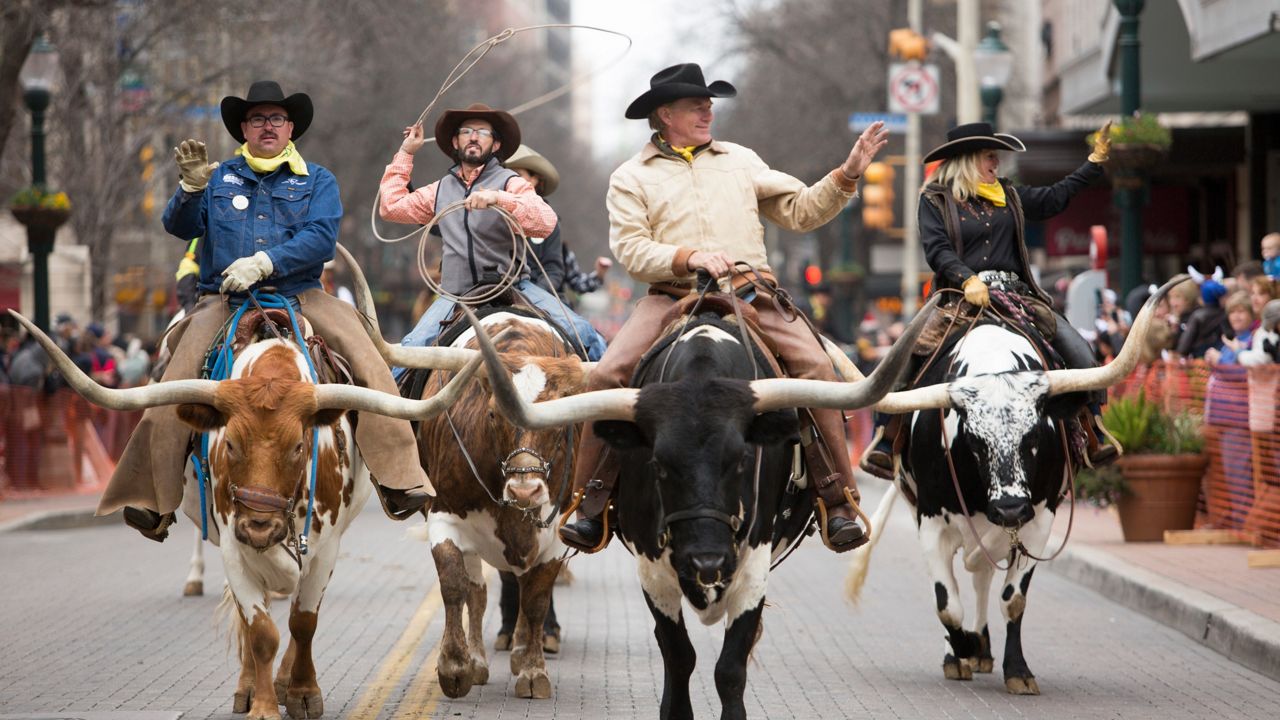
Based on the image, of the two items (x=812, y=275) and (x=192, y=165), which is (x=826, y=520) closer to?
(x=192, y=165)

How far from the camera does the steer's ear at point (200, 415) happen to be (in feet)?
27.9

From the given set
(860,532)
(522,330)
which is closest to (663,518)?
(860,532)

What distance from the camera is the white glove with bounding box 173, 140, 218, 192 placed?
9141 mm

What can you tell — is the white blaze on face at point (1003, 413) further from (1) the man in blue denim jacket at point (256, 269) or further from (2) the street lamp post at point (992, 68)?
(2) the street lamp post at point (992, 68)

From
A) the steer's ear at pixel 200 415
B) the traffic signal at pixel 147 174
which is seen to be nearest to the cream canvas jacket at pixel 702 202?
the steer's ear at pixel 200 415

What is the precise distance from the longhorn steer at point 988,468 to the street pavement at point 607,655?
37 centimetres

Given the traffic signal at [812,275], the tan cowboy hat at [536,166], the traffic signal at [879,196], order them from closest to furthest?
the tan cowboy hat at [536,166] → the traffic signal at [879,196] → the traffic signal at [812,275]

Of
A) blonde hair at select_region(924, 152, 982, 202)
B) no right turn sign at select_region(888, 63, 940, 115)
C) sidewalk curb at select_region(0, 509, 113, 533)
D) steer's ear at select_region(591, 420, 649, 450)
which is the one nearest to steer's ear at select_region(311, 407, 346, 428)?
steer's ear at select_region(591, 420, 649, 450)

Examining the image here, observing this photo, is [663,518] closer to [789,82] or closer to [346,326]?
[346,326]

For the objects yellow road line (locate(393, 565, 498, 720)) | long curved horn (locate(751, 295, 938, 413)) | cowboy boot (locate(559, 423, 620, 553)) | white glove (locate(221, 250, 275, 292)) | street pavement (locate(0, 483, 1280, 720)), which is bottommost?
street pavement (locate(0, 483, 1280, 720))

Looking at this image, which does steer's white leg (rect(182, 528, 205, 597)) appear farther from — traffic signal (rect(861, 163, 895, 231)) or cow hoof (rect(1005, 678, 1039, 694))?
traffic signal (rect(861, 163, 895, 231))

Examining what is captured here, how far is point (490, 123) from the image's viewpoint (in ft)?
37.4

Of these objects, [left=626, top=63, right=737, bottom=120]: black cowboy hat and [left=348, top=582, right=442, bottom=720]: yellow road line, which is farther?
[left=348, top=582, right=442, bottom=720]: yellow road line

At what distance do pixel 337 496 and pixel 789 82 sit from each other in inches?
1886
